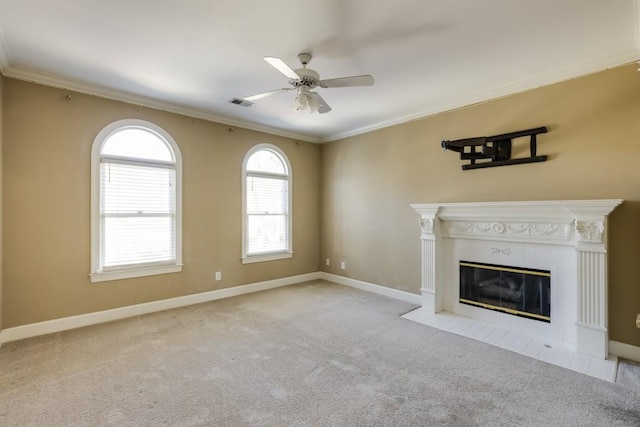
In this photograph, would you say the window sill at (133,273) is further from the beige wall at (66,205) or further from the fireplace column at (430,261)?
the fireplace column at (430,261)

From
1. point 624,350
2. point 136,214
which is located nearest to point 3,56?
point 136,214

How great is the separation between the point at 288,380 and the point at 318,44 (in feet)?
9.20

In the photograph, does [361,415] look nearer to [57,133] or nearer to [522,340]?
[522,340]

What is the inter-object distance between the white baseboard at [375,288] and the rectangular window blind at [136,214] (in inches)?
110

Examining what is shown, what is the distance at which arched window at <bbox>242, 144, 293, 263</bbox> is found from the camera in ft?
16.3

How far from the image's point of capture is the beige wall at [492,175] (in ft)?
9.07

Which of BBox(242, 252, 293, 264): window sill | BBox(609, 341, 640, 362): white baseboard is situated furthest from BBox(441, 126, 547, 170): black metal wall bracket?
BBox(242, 252, 293, 264): window sill

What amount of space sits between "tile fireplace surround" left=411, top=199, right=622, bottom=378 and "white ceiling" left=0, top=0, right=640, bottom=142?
137cm

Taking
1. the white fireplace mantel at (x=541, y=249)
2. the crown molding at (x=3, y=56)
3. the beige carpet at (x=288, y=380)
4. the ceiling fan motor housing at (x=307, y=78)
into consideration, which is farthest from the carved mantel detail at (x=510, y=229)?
the crown molding at (x=3, y=56)

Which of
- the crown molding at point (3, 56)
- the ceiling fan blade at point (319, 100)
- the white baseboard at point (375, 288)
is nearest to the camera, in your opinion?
the crown molding at point (3, 56)

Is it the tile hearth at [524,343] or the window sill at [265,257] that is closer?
the tile hearth at [524,343]

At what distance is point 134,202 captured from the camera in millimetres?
3846

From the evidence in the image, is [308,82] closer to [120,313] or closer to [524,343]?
[524,343]

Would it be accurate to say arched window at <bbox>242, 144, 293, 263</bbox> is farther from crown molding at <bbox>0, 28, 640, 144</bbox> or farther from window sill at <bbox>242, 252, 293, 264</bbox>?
crown molding at <bbox>0, 28, 640, 144</bbox>
